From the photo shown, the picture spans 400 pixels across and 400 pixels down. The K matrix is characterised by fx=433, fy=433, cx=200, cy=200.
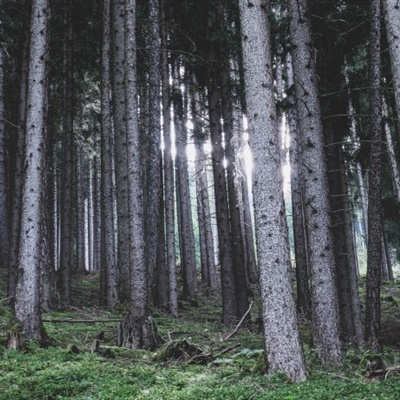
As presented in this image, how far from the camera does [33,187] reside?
795 centimetres

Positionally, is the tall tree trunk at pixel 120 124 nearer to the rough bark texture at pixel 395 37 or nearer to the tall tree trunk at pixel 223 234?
the tall tree trunk at pixel 223 234

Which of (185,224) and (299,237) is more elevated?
(185,224)

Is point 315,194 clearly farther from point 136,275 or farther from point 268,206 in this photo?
point 136,275

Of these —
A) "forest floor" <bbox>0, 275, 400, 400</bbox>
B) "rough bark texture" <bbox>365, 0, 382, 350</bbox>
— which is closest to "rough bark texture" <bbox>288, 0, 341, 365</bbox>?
"forest floor" <bbox>0, 275, 400, 400</bbox>

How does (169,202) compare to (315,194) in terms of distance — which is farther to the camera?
(169,202)

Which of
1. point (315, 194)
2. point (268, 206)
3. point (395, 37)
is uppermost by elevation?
point (395, 37)

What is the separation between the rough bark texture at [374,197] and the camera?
9164mm

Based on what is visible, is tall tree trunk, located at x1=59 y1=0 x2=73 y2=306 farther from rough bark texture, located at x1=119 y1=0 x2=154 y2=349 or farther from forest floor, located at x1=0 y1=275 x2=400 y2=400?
rough bark texture, located at x1=119 y1=0 x2=154 y2=349

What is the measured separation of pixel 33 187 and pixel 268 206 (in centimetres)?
447

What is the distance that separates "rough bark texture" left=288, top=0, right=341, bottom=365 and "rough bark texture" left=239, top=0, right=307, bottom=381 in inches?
67.8

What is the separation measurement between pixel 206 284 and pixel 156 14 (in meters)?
14.2

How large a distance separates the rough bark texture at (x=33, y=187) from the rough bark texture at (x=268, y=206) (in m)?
4.07

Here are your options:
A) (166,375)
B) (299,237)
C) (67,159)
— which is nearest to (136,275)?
(166,375)

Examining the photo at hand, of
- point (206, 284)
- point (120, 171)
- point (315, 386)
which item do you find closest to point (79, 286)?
point (206, 284)
